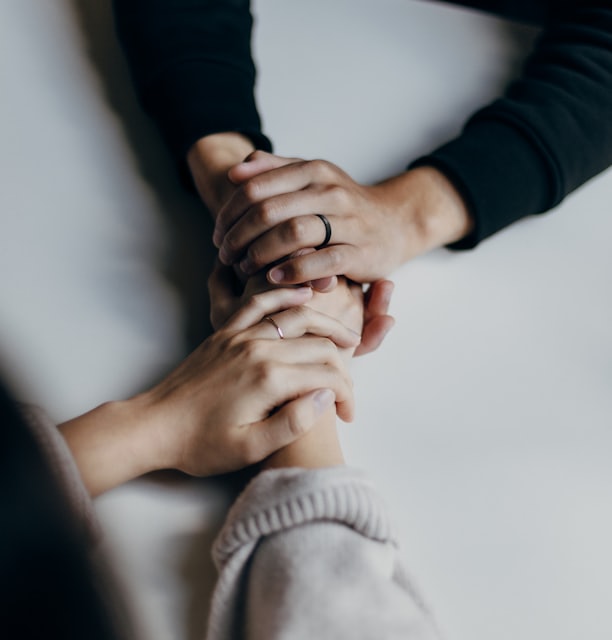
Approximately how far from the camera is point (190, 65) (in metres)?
0.93

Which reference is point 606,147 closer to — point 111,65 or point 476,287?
point 476,287

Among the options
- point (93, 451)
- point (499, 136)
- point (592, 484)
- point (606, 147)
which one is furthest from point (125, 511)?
point (606, 147)

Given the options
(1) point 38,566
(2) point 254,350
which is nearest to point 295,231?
(2) point 254,350

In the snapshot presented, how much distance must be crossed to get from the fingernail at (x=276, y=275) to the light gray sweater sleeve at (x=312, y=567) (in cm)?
23

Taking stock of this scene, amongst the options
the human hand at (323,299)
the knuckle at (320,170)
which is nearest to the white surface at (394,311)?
the human hand at (323,299)

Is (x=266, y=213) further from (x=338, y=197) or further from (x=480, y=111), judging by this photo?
(x=480, y=111)

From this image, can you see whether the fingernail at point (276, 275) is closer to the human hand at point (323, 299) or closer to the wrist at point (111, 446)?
the human hand at point (323, 299)

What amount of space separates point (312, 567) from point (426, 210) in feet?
1.55

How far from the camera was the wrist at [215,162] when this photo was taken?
2.76 feet

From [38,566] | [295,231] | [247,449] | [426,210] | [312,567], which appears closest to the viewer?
[38,566]

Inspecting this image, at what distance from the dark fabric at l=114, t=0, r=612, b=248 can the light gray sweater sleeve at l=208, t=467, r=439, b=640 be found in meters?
0.42

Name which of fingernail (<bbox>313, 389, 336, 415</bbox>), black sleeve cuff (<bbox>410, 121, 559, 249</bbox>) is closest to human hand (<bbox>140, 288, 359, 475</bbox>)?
fingernail (<bbox>313, 389, 336, 415</bbox>)

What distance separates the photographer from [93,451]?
0.61 m

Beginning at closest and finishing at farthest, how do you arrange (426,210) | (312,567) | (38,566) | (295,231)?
(38,566) → (312,567) → (295,231) → (426,210)
